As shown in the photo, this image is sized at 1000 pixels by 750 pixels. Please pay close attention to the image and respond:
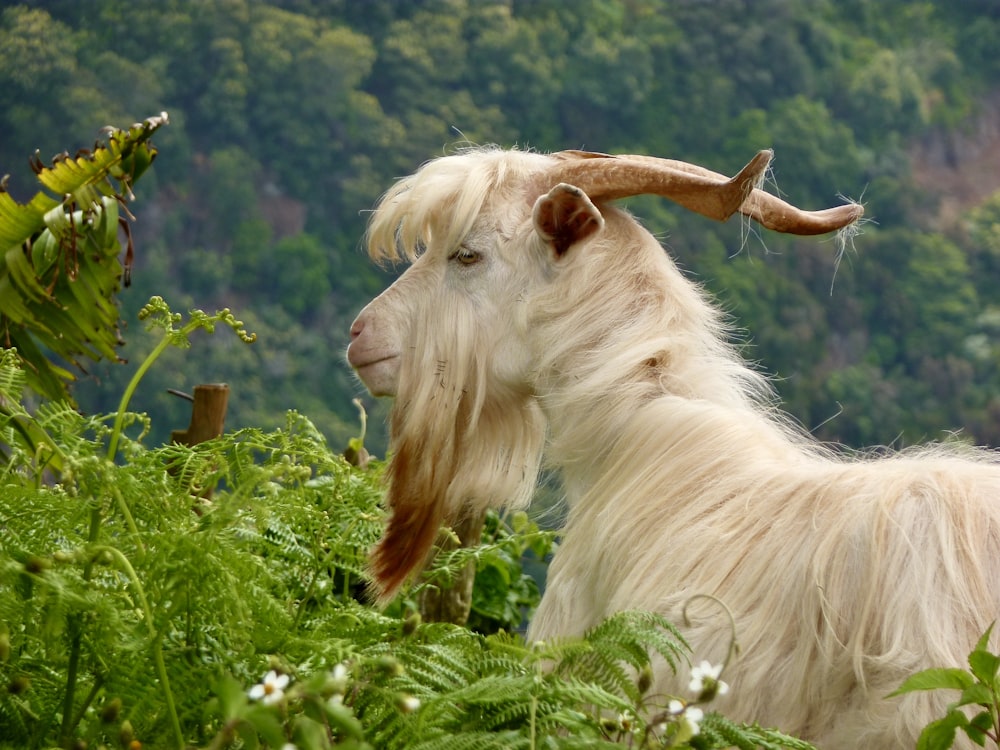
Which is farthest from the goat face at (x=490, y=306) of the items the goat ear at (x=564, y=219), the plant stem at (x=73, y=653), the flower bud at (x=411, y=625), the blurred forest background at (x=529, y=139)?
the blurred forest background at (x=529, y=139)

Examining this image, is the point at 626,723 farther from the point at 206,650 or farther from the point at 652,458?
the point at 652,458

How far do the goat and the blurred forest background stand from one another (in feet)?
51.1

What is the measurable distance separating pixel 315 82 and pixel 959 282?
46.6 feet

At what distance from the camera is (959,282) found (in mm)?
24828

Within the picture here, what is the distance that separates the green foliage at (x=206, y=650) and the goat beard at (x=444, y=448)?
2.03 ft

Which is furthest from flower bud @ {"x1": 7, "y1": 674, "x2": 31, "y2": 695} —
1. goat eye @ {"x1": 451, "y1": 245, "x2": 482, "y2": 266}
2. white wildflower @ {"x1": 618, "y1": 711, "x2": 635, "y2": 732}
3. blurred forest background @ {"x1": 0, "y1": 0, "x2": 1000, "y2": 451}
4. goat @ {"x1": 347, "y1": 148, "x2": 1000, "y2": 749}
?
blurred forest background @ {"x1": 0, "y1": 0, "x2": 1000, "y2": 451}

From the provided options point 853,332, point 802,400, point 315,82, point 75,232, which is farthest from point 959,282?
point 75,232

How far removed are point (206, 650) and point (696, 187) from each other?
3.80 feet

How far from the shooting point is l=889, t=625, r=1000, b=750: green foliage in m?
1.17

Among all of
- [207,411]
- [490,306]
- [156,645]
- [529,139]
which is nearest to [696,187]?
[490,306]

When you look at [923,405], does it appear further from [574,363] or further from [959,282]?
[574,363]

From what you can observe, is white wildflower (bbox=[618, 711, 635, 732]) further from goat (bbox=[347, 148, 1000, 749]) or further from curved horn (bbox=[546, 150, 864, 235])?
curved horn (bbox=[546, 150, 864, 235])

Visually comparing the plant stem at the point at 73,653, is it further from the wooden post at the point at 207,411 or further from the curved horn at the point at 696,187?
the wooden post at the point at 207,411

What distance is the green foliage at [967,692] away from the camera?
117 cm
